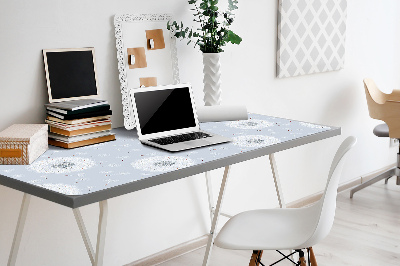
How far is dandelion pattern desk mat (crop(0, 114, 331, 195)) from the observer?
1.84 meters

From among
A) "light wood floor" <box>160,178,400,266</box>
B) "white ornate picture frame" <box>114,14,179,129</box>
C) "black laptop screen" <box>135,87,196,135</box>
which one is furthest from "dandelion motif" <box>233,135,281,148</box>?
"light wood floor" <box>160,178,400,266</box>

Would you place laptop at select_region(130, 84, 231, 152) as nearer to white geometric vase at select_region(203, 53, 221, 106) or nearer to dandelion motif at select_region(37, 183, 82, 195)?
white geometric vase at select_region(203, 53, 221, 106)

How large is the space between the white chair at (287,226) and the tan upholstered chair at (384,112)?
5.93 ft

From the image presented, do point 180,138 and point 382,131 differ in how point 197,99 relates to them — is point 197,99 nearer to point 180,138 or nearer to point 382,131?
point 180,138

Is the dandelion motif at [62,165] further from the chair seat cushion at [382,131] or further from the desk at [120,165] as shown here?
the chair seat cushion at [382,131]

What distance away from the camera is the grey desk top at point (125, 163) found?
1767 mm

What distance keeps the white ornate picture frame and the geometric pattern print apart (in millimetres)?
902

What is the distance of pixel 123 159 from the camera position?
2.09m

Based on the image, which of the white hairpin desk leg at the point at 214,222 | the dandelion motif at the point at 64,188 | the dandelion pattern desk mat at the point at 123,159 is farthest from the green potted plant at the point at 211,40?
the dandelion motif at the point at 64,188

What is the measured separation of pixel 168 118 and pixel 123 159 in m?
0.42

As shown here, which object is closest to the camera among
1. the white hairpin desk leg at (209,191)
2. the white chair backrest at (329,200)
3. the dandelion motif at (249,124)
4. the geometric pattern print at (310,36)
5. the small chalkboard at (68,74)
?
the white chair backrest at (329,200)

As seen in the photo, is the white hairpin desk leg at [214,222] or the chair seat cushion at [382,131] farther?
the chair seat cushion at [382,131]

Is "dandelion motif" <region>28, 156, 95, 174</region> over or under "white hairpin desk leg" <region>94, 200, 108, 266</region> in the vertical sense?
over

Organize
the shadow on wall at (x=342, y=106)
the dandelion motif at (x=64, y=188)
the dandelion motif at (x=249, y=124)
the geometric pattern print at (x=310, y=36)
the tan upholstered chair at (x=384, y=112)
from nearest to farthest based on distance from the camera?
the dandelion motif at (x=64, y=188) < the dandelion motif at (x=249, y=124) < the geometric pattern print at (x=310, y=36) < the tan upholstered chair at (x=384, y=112) < the shadow on wall at (x=342, y=106)
